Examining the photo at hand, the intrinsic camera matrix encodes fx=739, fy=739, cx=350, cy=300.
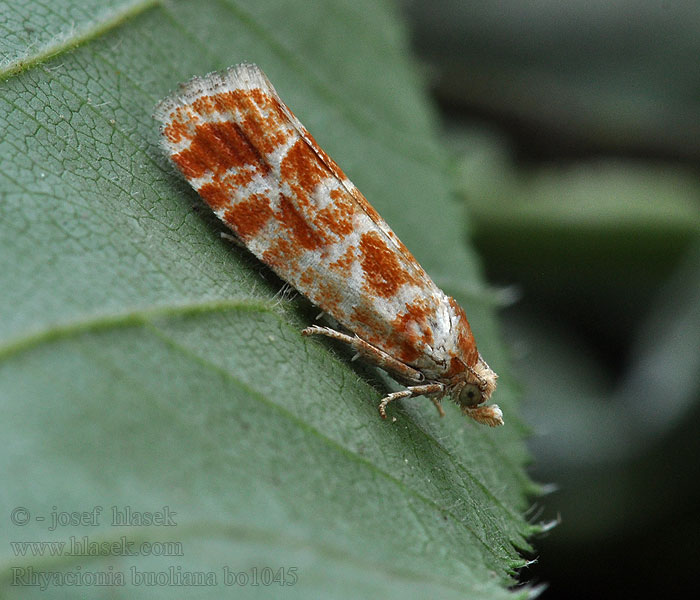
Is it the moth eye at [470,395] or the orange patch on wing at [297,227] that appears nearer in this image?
the orange patch on wing at [297,227]

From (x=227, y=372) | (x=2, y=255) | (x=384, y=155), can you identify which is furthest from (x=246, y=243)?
(x=384, y=155)

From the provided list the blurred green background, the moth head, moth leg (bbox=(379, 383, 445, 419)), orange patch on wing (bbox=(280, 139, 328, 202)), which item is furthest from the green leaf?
the blurred green background

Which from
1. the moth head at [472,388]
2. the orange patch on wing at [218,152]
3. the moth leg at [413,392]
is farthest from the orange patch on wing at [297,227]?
the moth head at [472,388]

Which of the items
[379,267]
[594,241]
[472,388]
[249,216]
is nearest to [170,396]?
[249,216]

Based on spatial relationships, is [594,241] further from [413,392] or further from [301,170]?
[301,170]

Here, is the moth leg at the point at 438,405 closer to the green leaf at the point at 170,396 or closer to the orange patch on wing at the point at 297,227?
the green leaf at the point at 170,396

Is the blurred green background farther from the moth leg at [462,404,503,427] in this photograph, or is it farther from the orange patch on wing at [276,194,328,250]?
the orange patch on wing at [276,194,328,250]
